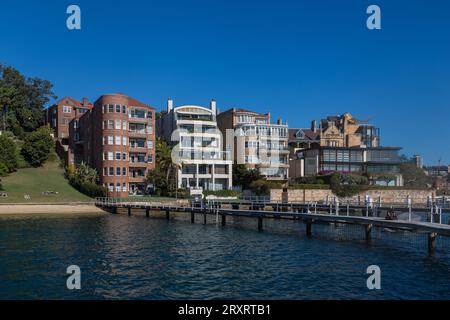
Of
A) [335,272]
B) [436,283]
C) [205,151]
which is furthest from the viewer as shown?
[205,151]

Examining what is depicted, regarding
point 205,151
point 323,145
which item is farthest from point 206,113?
point 323,145

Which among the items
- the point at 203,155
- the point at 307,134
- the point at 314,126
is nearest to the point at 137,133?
the point at 203,155

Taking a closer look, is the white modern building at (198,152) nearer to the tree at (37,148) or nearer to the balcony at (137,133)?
the balcony at (137,133)

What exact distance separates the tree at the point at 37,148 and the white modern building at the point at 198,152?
2716 centimetres

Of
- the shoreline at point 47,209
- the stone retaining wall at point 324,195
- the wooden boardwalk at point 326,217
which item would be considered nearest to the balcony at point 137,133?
the wooden boardwalk at point 326,217

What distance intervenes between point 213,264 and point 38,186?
58.4 metres

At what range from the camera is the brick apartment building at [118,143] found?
79.5m

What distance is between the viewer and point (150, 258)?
29.3m

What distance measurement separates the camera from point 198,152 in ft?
293

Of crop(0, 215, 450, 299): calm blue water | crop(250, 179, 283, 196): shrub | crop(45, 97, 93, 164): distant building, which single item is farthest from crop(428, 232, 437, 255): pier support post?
crop(45, 97, 93, 164): distant building

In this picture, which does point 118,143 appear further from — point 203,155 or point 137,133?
point 203,155

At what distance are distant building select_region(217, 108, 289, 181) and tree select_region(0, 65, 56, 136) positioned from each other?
2204 inches
